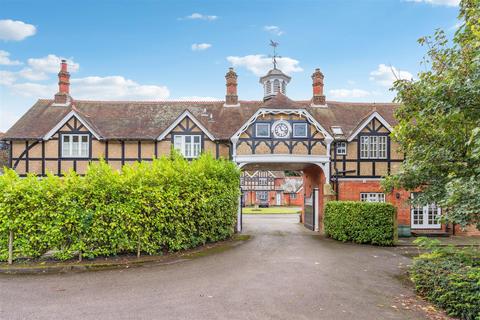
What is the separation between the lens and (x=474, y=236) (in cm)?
1797

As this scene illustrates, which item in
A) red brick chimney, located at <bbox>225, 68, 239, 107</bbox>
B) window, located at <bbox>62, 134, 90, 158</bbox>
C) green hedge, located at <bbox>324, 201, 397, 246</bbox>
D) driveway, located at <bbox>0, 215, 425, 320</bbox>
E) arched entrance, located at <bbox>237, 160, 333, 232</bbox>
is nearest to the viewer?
driveway, located at <bbox>0, 215, 425, 320</bbox>

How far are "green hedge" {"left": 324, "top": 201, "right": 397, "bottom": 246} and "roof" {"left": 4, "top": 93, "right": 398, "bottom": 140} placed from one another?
5.78m

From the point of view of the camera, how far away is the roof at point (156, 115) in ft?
62.1

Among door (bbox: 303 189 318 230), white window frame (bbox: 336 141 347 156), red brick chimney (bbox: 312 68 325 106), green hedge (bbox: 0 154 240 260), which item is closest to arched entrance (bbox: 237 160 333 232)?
door (bbox: 303 189 318 230)

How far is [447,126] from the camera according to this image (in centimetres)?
822

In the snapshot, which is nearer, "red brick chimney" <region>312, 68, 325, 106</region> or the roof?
the roof

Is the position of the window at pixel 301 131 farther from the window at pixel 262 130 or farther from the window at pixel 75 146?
the window at pixel 75 146

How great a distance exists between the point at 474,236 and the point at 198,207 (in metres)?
15.7

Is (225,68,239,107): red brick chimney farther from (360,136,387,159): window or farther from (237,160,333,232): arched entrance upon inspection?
(360,136,387,159): window

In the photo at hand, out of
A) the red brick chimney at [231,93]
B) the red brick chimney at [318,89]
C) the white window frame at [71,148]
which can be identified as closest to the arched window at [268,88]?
the red brick chimney at [231,93]

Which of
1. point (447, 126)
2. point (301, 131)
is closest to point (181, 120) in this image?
point (301, 131)

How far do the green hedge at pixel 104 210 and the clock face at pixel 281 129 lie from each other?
22.7 ft

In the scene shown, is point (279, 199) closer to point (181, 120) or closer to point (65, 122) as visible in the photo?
point (181, 120)

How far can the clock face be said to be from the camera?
18031mm
